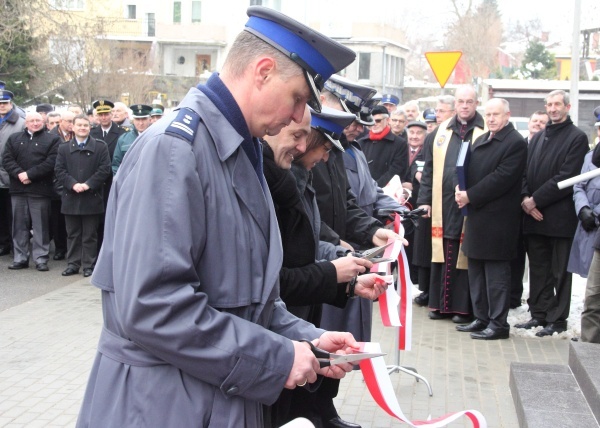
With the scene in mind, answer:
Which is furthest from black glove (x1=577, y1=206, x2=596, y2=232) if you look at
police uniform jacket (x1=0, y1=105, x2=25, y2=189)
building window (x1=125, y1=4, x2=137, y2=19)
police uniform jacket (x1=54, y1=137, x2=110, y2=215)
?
building window (x1=125, y1=4, x2=137, y2=19)

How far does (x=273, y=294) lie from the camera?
256 centimetres

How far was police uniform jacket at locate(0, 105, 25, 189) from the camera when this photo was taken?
41.7 feet

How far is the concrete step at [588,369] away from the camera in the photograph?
18.1 feet

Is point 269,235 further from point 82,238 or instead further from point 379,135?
point 82,238

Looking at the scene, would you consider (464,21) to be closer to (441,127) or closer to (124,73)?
(124,73)

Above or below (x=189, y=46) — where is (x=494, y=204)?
below

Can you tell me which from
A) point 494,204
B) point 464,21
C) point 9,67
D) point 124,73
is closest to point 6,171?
point 494,204

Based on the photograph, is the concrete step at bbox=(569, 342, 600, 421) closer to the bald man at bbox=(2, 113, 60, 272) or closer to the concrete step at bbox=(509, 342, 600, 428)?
the concrete step at bbox=(509, 342, 600, 428)

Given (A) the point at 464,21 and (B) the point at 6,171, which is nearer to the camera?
(B) the point at 6,171

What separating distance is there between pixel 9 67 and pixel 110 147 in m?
18.9

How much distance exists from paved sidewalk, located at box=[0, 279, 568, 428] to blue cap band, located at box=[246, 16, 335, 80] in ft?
12.9

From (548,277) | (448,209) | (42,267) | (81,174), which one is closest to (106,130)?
(81,174)

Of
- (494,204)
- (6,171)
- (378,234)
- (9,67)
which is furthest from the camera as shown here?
(9,67)

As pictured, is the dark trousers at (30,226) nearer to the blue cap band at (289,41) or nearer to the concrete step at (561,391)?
the concrete step at (561,391)
